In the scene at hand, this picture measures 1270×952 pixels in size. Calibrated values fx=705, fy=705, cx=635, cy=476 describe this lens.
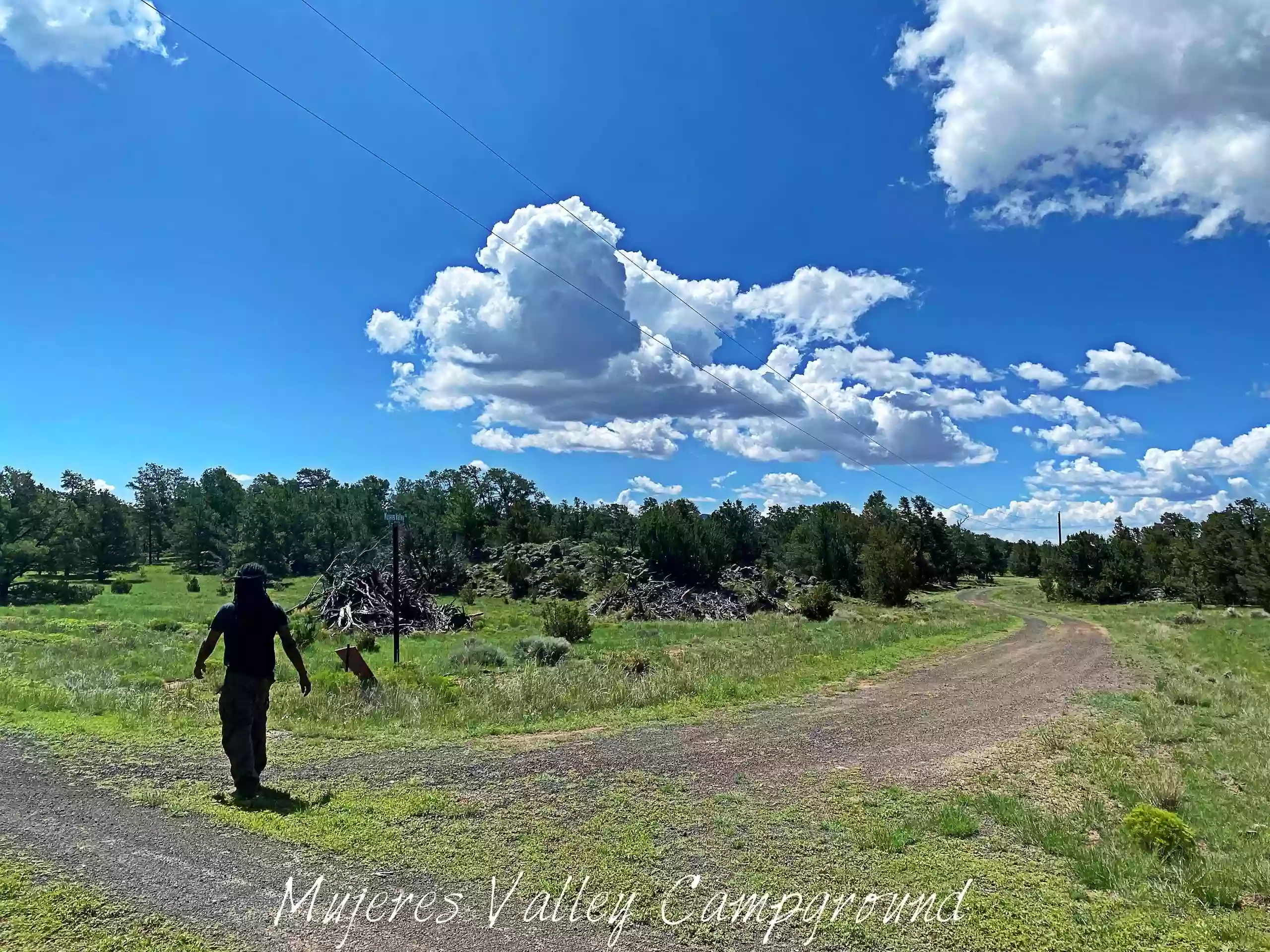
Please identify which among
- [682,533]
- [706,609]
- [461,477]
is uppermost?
[461,477]

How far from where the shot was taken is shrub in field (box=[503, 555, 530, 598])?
54594mm

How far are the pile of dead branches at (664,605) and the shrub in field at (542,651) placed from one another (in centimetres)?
1852

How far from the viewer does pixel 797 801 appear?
265 inches

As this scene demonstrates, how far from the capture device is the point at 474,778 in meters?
7.14

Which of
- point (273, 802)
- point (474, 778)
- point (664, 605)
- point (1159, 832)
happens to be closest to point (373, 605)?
point (664, 605)

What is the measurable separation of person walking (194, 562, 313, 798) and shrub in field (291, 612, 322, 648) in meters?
12.1

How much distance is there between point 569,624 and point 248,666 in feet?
64.8

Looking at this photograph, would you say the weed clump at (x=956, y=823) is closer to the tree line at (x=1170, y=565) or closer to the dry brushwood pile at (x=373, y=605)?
the dry brushwood pile at (x=373, y=605)

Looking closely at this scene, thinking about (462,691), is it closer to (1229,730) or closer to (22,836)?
(22,836)

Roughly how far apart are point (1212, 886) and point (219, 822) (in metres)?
7.32

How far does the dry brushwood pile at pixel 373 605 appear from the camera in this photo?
29.9 metres

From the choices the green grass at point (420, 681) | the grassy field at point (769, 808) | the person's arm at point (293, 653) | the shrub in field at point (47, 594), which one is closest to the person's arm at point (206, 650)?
the person's arm at point (293, 653)

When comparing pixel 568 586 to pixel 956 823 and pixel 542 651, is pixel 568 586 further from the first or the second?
pixel 956 823

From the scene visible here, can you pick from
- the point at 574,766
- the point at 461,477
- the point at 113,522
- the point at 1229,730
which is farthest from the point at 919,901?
the point at 461,477
